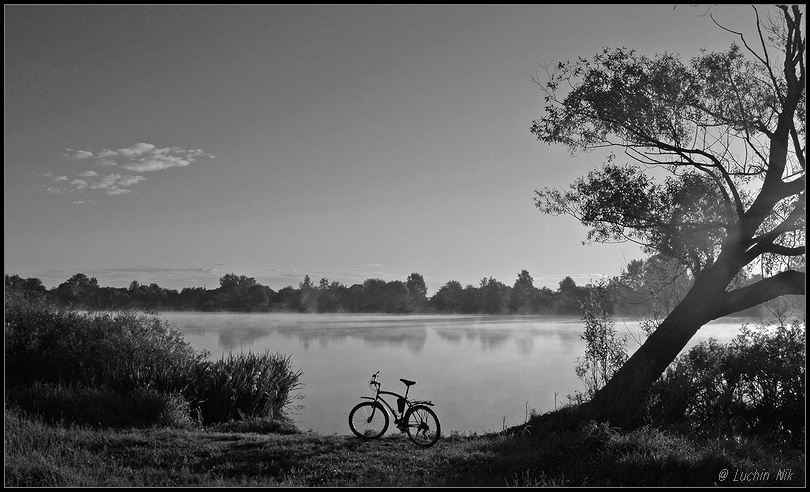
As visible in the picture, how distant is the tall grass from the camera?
12.8 metres

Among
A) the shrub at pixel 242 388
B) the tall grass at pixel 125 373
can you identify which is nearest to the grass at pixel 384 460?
the tall grass at pixel 125 373

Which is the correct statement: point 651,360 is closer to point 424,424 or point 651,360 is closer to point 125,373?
point 424,424

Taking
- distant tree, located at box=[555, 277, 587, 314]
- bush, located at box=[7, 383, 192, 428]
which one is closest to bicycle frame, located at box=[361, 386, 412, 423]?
bush, located at box=[7, 383, 192, 428]

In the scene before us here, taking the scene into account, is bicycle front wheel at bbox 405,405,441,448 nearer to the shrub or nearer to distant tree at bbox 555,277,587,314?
the shrub

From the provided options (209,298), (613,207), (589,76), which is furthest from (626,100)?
(209,298)

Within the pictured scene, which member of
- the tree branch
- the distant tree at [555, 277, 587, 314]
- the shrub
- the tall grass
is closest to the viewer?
the tree branch

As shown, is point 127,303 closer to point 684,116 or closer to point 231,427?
point 231,427

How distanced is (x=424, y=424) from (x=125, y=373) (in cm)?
788

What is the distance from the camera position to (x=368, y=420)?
10.4m

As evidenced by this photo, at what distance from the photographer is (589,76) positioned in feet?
43.6

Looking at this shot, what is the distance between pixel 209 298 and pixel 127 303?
Answer: 19.4 meters

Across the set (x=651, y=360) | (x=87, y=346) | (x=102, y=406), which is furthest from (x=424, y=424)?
(x=87, y=346)

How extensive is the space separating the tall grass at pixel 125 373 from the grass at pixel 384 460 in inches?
64.9

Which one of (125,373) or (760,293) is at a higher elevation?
(760,293)
